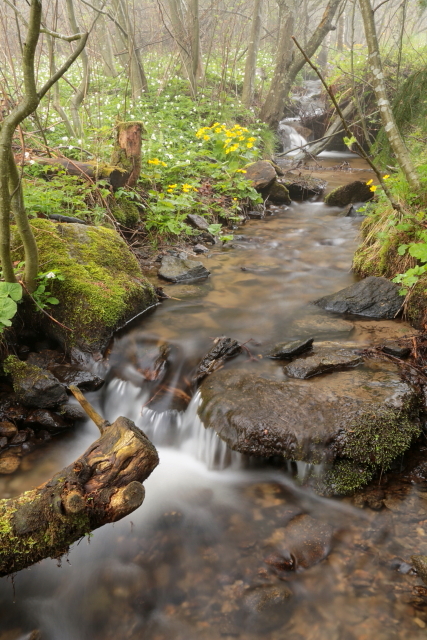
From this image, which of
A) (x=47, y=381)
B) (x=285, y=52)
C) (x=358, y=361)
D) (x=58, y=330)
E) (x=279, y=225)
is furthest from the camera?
(x=285, y=52)

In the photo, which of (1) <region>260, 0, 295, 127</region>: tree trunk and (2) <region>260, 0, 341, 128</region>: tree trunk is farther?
(1) <region>260, 0, 295, 127</region>: tree trunk

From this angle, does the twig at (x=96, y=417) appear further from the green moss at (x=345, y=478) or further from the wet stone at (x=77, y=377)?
the green moss at (x=345, y=478)

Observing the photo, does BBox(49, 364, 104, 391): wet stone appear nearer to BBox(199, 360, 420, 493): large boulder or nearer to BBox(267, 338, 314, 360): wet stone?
BBox(199, 360, 420, 493): large boulder

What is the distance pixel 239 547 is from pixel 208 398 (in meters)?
1.24

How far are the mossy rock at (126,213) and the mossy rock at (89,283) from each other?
1.02 m

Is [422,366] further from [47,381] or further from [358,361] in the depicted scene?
[47,381]

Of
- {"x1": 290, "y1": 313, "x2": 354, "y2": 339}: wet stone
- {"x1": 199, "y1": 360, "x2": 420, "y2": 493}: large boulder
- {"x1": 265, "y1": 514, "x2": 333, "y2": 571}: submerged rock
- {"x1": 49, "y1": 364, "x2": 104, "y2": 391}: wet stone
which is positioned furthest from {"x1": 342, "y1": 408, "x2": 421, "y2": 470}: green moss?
{"x1": 49, "y1": 364, "x2": 104, "y2": 391}: wet stone

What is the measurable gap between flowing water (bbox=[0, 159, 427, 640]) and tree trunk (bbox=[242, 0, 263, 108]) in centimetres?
1133

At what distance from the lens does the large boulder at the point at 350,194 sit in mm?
8992

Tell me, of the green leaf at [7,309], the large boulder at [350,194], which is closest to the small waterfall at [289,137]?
the large boulder at [350,194]

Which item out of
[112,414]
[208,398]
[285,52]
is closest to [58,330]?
[112,414]

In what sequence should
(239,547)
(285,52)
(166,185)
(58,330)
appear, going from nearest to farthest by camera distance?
(239,547)
(58,330)
(166,185)
(285,52)

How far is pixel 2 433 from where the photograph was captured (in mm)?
3266

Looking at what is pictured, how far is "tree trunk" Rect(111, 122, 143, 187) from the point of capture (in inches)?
247
